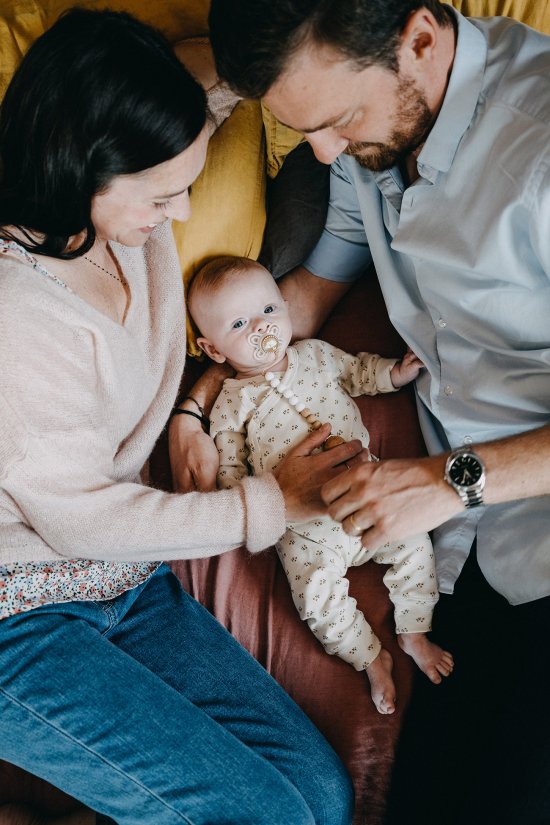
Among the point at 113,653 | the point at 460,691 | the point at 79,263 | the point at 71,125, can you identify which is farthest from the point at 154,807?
the point at 71,125

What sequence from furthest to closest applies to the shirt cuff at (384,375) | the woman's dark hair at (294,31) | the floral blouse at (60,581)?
the shirt cuff at (384,375), the floral blouse at (60,581), the woman's dark hair at (294,31)

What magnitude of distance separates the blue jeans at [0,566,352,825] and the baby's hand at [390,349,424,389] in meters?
0.74

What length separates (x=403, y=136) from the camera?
53.3 inches

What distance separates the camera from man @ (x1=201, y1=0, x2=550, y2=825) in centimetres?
121

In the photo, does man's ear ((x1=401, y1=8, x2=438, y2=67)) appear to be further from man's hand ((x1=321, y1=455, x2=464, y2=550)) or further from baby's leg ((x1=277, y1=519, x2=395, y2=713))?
baby's leg ((x1=277, y1=519, x2=395, y2=713))

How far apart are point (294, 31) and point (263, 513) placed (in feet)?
2.77

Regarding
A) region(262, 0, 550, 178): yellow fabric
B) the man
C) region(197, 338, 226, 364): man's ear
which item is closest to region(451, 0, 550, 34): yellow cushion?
region(262, 0, 550, 178): yellow fabric

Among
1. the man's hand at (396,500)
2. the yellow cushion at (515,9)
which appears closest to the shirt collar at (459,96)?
the yellow cushion at (515,9)

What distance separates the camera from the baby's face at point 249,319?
1667 mm

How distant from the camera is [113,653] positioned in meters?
1.42

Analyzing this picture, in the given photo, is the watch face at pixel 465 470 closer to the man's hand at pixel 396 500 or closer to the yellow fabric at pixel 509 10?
the man's hand at pixel 396 500

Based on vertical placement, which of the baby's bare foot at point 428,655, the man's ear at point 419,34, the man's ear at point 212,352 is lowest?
the baby's bare foot at point 428,655

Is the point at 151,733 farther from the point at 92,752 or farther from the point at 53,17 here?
the point at 53,17

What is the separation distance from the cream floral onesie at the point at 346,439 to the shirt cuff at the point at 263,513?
0.45 feet
